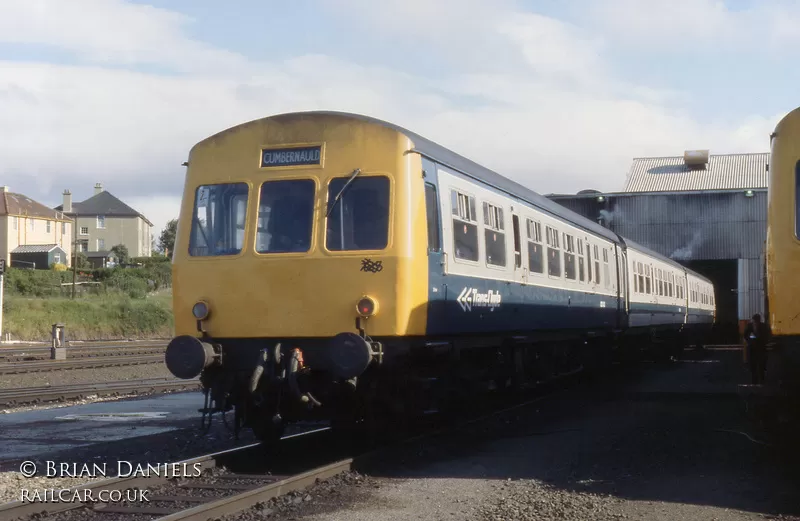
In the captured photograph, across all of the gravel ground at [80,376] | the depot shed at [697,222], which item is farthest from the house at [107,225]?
the gravel ground at [80,376]

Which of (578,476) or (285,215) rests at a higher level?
(285,215)

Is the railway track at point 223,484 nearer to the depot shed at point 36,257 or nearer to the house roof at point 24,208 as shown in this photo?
the depot shed at point 36,257

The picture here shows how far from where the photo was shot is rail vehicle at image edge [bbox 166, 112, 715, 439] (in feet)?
28.8

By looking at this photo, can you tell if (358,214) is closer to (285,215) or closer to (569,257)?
(285,215)

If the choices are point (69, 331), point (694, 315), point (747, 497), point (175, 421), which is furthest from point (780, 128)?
point (69, 331)

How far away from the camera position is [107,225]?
3381 inches

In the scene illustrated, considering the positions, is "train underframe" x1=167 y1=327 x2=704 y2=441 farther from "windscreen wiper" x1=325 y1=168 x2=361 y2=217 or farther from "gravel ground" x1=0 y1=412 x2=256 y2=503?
"windscreen wiper" x1=325 y1=168 x2=361 y2=217

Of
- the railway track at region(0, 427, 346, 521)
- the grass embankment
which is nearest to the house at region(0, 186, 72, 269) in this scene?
the grass embankment

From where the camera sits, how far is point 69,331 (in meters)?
38.8

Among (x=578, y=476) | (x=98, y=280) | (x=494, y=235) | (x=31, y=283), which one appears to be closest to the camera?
(x=578, y=476)

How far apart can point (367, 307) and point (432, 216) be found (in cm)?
130

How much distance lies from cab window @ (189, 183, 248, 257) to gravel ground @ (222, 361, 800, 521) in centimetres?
270

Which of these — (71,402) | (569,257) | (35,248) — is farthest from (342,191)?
(35,248)

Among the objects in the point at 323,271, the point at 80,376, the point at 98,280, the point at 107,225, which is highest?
the point at 107,225
